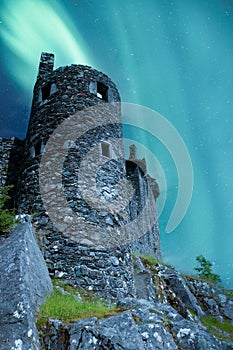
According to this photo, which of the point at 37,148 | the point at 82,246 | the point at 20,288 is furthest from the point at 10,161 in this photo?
the point at 20,288

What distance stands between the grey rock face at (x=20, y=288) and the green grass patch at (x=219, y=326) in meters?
7.23

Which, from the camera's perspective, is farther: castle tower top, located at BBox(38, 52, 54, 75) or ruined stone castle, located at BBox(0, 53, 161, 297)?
castle tower top, located at BBox(38, 52, 54, 75)

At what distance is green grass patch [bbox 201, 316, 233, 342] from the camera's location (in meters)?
10.4

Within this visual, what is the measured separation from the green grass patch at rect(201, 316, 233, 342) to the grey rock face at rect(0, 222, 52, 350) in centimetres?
723

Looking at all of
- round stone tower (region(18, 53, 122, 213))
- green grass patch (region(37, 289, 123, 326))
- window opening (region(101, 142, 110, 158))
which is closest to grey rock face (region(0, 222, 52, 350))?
green grass patch (region(37, 289, 123, 326))

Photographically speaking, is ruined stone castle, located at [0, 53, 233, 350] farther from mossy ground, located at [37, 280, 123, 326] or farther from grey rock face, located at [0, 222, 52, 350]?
mossy ground, located at [37, 280, 123, 326]

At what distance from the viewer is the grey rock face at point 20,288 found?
4.24 m

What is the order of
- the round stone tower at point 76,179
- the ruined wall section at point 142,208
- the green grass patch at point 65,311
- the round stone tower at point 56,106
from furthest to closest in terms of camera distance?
the ruined wall section at point 142,208, the round stone tower at point 56,106, the round stone tower at point 76,179, the green grass patch at point 65,311

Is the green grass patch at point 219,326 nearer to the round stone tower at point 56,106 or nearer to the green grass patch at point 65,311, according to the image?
the green grass patch at point 65,311

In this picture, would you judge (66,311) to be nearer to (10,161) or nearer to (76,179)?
(76,179)

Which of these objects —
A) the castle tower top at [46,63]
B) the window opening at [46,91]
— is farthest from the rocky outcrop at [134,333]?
the castle tower top at [46,63]

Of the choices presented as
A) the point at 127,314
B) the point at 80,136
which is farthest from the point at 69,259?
the point at 80,136

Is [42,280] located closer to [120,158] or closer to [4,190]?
[4,190]

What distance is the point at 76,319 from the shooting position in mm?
4965
